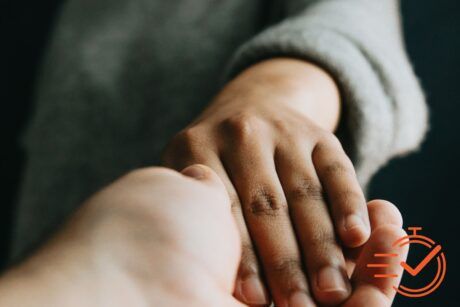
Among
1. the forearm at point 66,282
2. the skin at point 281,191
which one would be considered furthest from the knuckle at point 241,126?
the forearm at point 66,282

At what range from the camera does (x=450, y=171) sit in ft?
1.36

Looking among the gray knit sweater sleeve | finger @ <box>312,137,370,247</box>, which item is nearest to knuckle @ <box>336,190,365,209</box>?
finger @ <box>312,137,370,247</box>

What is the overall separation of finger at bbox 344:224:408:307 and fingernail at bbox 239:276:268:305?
0.12ft

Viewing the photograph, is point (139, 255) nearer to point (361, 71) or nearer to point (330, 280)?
point (330, 280)

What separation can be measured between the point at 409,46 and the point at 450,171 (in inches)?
5.3

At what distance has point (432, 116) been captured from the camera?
46 cm

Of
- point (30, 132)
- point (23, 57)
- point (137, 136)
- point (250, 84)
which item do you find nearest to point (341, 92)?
point (250, 84)

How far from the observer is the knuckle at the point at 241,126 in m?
0.30

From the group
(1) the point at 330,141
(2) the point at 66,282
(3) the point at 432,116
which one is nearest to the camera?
(2) the point at 66,282

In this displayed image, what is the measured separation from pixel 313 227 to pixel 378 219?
3 centimetres

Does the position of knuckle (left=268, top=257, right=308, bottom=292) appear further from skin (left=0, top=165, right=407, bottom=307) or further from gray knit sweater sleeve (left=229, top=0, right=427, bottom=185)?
gray knit sweater sleeve (left=229, top=0, right=427, bottom=185)

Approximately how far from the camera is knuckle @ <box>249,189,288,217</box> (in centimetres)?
26

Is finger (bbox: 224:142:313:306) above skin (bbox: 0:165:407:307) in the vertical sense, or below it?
below

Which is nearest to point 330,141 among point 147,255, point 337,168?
point 337,168
